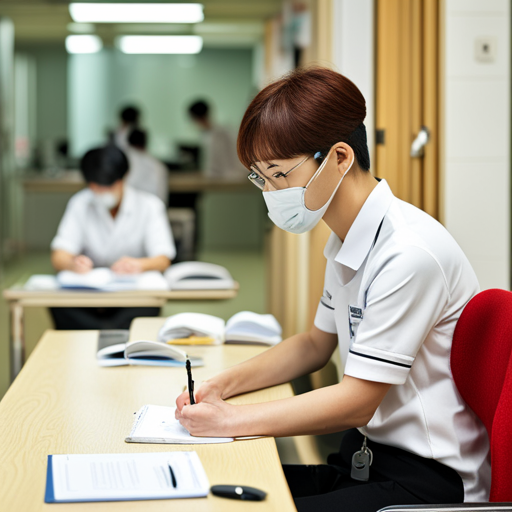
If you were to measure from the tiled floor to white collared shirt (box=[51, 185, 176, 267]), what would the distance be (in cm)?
44

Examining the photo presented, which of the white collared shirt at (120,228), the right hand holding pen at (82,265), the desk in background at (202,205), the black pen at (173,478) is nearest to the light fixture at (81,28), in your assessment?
the desk in background at (202,205)

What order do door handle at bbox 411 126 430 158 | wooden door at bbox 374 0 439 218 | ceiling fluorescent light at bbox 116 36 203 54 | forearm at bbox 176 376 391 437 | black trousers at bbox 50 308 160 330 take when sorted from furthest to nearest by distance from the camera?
ceiling fluorescent light at bbox 116 36 203 54, black trousers at bbox 50 308 160 330, wooden door at bbox 374 0 439 218, door handle at bbox 411 126 430 158, forearm at bbox 176 376 391 437

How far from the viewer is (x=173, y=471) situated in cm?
104

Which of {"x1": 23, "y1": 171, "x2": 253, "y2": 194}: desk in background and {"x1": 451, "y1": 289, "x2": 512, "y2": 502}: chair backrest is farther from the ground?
{"x1": 23, "y1": 171, "x2": 253, "y2": 194}: desk in background

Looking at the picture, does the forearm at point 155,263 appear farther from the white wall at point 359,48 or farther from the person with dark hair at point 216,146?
the person with dark hair at point 216,146

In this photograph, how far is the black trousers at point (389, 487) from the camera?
121cm

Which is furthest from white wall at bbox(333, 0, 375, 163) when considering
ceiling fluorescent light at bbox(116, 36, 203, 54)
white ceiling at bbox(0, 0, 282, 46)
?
ceiling fluorescent light at bbox(116, 36, 203, 54)

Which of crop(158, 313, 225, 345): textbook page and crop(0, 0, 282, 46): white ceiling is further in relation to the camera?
crop(0, 0, 282, 46): white ceiling

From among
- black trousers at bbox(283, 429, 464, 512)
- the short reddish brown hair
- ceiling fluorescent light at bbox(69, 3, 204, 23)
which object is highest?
ceiling fluorescent light at bbox(69, 3, 204, 23)

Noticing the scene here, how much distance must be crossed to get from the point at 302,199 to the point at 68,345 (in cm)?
92

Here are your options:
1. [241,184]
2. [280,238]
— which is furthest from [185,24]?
[280,238]

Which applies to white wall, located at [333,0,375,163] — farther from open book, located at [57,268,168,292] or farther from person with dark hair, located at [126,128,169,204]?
person with dark hair, located at [126,128,169,204]

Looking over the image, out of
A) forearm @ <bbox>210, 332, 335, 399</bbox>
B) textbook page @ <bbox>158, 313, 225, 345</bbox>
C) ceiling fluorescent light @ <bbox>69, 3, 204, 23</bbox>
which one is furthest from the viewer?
ceiling fluorescent light @ <bbox>69, 3, 204, 23</bbox>

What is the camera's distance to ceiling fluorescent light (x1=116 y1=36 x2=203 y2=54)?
31.3ft
